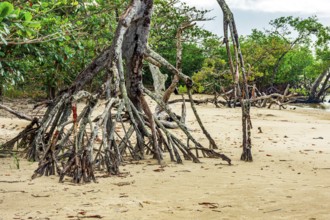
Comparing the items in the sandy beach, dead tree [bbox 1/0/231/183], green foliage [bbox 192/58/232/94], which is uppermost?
green foliage [bbox 192/58/232/94]

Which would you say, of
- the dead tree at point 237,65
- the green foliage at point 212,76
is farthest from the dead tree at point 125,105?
the green foliage at point 212,76

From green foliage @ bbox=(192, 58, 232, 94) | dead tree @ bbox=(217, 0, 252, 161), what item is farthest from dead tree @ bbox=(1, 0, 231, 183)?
green foliage @ bbox=(192, 58, 232, 94)

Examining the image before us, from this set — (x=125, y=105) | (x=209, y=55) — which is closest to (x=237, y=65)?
(x=125, y=105)

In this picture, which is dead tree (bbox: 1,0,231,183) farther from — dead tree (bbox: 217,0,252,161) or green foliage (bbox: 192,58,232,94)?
green foliage (bbox: 192,58,232,94)

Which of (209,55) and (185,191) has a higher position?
(209,55)

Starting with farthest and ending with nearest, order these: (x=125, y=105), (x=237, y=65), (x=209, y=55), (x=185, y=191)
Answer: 1. (x=209, y=55)
2. (x=237, y=65)
3. (x=125, y=105)
4. (x=185, y=191)

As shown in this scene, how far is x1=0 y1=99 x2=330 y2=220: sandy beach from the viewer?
428cm

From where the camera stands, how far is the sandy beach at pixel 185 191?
4.28 metres

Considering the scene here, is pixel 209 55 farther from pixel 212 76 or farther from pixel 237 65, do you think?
pixel 237 65

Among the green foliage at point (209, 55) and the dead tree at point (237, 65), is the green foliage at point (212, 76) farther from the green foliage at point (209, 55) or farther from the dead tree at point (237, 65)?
the dead tree at point (237, 65)

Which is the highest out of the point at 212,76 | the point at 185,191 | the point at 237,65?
the point at 212,76

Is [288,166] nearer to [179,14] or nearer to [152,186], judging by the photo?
[152,186]

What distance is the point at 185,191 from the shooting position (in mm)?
5238

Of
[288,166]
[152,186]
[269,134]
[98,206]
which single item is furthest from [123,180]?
[269,134]
